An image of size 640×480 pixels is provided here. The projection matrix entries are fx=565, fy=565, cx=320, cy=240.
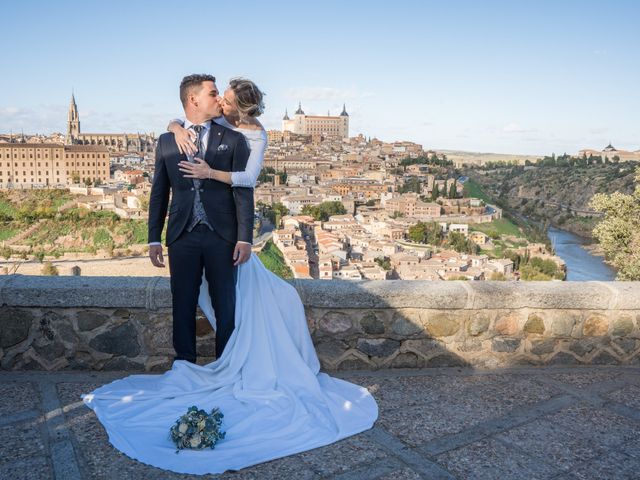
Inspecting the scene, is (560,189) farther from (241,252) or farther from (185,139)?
(185,139)

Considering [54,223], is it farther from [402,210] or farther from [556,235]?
[556,235]

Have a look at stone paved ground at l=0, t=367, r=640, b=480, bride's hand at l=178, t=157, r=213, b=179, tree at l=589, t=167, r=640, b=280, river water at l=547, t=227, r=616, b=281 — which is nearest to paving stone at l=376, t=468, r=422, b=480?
stone paved ground at l=0, t=367, r=640, b=480

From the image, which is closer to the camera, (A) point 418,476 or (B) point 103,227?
(A) point 418,476

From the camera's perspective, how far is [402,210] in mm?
69250

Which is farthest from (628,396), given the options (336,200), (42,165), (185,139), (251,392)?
(42,165)

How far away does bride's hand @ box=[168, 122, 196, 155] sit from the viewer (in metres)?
2.58

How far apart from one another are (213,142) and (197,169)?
0.51 feet

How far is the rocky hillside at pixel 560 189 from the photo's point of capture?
2985 inches

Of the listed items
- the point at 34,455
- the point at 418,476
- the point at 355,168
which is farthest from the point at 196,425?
the point at 355,168

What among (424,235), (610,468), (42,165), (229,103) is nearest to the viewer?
(610,468)

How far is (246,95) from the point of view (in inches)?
99.3

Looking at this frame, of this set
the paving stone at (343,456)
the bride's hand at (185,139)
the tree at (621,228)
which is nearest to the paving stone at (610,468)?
the paving stone at (343,456)

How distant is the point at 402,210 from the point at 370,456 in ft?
223

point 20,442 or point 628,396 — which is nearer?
point 20,442
